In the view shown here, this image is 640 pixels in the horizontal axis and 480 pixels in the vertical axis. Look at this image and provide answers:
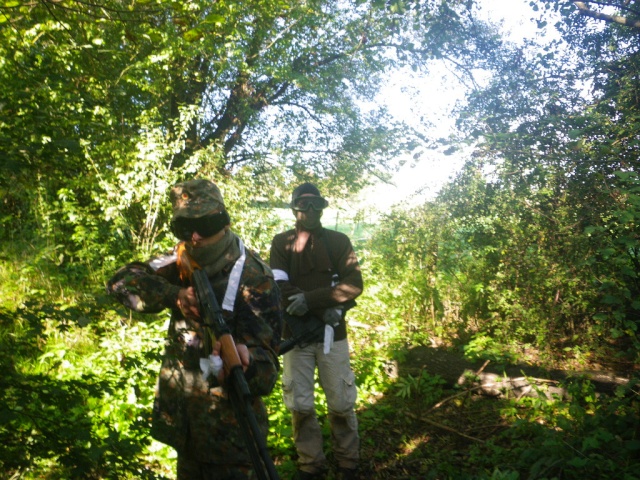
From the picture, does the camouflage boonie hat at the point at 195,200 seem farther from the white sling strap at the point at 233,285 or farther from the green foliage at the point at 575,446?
the green foliage at the point at 575,446

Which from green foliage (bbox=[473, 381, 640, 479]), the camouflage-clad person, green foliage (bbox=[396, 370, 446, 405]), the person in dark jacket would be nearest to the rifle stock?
the camouflage-clad person

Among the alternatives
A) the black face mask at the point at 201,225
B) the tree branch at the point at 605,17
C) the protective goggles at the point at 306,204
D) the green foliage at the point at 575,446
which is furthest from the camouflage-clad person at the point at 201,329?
the tree branch at the point at 605,17

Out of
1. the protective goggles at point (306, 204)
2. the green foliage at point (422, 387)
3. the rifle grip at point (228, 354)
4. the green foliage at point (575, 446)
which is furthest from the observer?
the green foliage at point (422, 387)

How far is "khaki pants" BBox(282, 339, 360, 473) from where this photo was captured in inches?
146

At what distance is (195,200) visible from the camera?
2344mm

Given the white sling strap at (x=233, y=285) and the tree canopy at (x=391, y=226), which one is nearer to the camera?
the white sling strap at (x=233, y=285)

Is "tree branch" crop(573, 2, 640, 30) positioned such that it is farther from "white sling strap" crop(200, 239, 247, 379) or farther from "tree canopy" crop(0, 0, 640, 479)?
"white sling strap" crop(200, 239, 247, 379)

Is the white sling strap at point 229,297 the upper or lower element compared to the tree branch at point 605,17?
lower

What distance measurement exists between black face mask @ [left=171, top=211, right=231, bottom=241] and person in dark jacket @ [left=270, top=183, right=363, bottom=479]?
1414 millimetres

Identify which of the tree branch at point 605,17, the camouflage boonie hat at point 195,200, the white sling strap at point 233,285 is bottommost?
the white sling strap at point 233,285

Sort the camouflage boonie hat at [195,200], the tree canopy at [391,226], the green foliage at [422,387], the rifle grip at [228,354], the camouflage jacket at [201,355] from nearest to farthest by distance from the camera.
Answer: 1. the rifle grip at [228,354]
2. the camouflage jacket at [201,355]
3. the camouflage boonie hat at [195,200]
4. the tree canopy at [391,226]
5. the green foliage at [422,387]

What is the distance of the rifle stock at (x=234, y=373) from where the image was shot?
1766 millimetres

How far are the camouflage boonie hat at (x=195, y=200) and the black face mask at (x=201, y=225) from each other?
0.02 metres

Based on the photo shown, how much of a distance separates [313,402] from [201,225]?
200 cm
